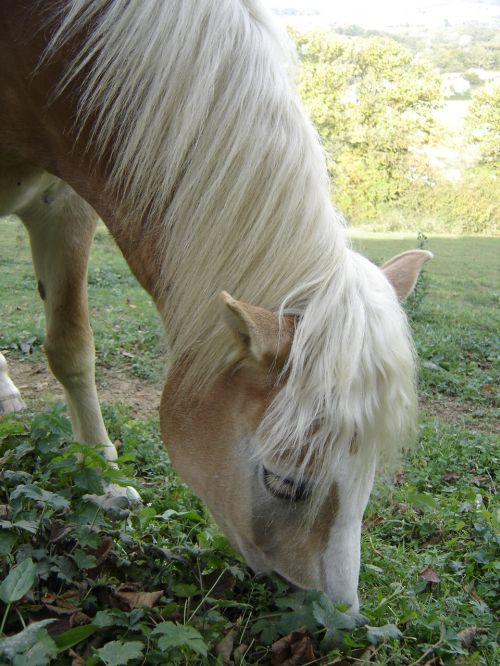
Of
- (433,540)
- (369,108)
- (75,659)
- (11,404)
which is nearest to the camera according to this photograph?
(75,659)

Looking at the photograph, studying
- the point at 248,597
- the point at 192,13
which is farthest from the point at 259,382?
the point at 192,13

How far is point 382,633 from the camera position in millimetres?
1869

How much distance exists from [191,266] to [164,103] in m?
0.52

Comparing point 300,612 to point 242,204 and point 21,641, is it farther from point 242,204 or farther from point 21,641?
point 242,204

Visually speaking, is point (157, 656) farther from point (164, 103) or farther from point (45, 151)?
point (45, 151)

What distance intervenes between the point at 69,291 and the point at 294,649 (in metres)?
2.18

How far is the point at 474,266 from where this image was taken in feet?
36.8

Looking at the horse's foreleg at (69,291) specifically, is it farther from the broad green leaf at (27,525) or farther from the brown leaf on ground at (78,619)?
the brown leaf on ground at (78,619)

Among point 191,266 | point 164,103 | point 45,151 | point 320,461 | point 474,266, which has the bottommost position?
point 474,266

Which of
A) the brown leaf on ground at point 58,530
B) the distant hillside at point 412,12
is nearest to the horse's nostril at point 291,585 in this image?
the brown leaf on ground at point 58,530

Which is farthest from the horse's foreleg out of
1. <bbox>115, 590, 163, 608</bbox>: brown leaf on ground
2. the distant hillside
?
the distant hillside

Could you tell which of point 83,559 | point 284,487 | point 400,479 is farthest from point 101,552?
point 400,479

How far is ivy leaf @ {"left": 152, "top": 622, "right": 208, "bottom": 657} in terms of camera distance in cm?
157

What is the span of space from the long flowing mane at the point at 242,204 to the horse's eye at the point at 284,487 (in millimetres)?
57
